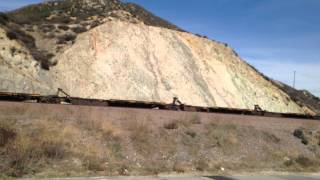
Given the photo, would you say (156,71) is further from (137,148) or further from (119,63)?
(137,148)

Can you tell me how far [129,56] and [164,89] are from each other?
4.90 metres

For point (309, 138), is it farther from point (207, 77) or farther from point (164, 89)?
point (207, 77)

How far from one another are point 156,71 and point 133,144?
28647 millimetres

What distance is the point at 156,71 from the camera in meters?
49.7

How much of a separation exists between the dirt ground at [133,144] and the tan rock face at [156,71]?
1760 centimetres

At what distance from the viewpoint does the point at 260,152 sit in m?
25.3

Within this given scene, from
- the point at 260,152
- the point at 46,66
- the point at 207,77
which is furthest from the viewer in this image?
the point at 207,77

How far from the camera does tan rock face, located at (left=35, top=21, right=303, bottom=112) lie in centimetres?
4453

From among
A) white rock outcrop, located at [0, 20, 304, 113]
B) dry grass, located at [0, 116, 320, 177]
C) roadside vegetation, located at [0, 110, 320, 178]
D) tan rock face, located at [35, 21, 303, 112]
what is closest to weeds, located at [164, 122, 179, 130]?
roadside vegetation, located at [0, 110, 320, 178]

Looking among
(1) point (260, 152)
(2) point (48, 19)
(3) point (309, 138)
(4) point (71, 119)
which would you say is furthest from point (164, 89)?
(4) point (71, 119)

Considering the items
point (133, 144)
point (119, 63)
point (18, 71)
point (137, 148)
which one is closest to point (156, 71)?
point (119, 63)

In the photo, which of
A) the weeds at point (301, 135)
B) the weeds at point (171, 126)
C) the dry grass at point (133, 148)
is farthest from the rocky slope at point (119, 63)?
the dry grass at point (133, 148)

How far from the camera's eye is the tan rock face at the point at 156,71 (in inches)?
1753

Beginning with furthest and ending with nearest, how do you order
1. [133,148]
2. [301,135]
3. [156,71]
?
[156,71]
[301,135]
[133,148]
